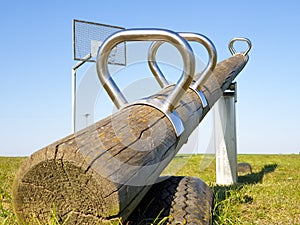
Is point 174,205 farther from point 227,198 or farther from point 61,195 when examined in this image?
point 227,198

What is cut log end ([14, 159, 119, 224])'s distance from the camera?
1782 mm

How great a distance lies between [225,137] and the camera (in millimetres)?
6262

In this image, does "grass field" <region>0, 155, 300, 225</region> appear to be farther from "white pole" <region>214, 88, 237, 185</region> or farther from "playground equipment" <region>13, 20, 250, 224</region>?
"white pole" <region>214, 88, 237, 185</region>

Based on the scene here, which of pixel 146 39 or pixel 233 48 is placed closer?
pixel 146 39

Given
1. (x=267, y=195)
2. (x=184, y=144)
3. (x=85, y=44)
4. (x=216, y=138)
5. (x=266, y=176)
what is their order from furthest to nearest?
1. (x=85, y=44)
2. (x=266, y=176)
3. (x=216, y=138)
4. (x=267, y=195)
5. (x=184, y=144)

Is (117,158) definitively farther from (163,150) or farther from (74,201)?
(163,150)

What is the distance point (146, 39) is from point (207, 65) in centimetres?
103

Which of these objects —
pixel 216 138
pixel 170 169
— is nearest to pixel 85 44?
pixel 216 138

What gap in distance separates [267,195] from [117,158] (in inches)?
116

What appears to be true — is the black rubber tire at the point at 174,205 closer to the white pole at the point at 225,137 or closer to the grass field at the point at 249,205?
the grass field at the point at 249,205

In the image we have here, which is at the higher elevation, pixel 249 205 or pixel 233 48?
pixel 233 48

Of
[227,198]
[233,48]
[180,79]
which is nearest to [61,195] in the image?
[180,79]

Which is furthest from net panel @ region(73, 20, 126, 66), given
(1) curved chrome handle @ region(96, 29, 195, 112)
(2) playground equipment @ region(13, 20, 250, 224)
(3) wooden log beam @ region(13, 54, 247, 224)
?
(3) wooden log beam @ region(13, 54, 247, 224)

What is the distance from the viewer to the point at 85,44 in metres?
10.6
